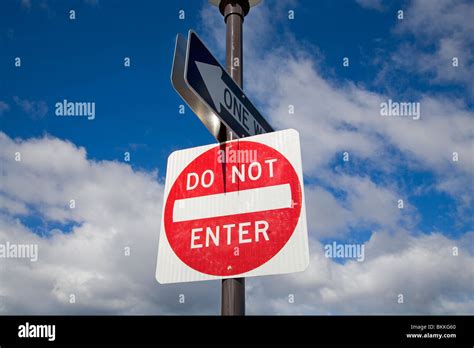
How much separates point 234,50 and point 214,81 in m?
0.54

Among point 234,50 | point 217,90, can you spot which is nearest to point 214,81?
point 217,90

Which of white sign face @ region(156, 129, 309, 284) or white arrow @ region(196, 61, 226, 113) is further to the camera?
white arrow @ region(196, 61, 226, 113)

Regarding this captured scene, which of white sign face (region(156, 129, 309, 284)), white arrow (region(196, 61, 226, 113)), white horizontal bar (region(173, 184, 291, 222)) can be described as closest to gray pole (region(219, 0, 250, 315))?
white sign face (region(156, 129, 309, 284))

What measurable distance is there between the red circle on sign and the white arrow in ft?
0.92

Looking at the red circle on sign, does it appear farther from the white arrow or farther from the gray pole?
the white arrow

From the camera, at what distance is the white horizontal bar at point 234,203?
2129 mm

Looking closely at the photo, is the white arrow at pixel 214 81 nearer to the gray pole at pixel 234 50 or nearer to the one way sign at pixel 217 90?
the one way sign at pixel 217 90

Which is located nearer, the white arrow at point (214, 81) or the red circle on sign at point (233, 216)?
the red circle on sign at point (233, 216)

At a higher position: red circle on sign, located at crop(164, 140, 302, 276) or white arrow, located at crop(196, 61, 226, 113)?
white arrow, located at crop(196, 61, 226, 113)

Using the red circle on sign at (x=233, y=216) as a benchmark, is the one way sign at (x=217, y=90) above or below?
above

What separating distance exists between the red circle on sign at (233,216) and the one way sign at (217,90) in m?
0.17

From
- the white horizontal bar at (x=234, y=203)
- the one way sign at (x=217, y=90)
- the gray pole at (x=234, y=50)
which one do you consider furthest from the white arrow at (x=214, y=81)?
the white horizontal bar at (x=234, y=203)

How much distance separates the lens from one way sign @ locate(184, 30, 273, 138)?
2111 mm
